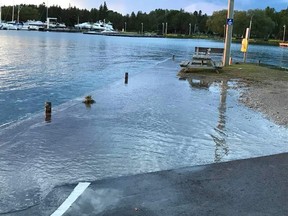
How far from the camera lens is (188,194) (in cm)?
588

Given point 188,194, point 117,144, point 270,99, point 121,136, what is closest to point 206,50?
point 270,99

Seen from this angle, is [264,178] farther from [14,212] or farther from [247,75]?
[247,75]

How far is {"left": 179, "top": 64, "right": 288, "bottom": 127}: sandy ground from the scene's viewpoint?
12.4 meters

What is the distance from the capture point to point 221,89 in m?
17.1

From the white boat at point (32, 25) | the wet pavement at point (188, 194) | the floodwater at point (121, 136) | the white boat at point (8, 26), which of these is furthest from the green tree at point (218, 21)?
the wet pavement at point (188, 194)

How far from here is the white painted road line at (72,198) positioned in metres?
5.36

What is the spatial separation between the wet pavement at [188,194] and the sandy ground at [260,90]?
448 cm

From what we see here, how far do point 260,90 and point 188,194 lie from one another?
11692mm

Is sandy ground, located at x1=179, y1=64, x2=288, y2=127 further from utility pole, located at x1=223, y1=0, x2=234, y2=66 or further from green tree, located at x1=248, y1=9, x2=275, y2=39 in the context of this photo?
green tree, located at x1=248, y1=9, x2=275, y2=39

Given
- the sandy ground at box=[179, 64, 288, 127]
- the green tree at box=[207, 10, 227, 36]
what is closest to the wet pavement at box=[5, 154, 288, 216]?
the sandy ground at box=[179, 64, 288, 127]

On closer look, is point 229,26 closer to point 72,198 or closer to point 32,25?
point 72,198

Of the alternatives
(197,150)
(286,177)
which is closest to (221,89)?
(197,150)

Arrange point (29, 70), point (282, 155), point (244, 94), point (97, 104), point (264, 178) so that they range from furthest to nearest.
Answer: point (29, 70) → point (244, 94) → point (97, 104) → point (282, 155) → point (264, 178)

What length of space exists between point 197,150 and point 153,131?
69.7 inches
